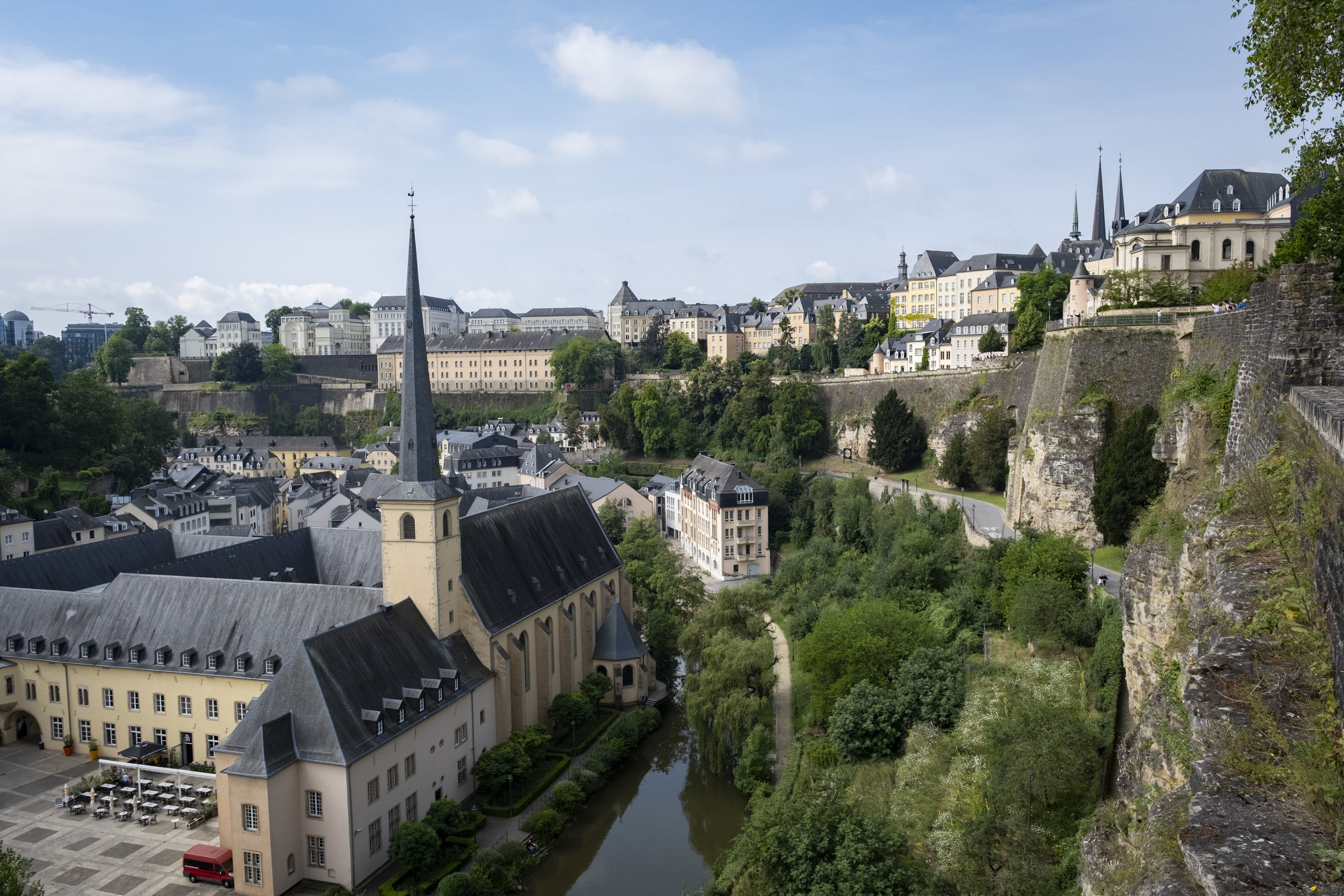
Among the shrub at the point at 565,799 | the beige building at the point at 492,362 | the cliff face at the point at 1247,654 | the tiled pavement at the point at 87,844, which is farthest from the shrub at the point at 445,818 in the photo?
the beige building at the point at 492,362

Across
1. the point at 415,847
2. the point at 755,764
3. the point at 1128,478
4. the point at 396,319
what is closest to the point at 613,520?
the point at 755,764

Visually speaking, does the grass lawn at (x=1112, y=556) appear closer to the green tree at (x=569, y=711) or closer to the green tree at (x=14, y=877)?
the green tree at (x=569, y=711)

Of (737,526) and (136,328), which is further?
(136,328)

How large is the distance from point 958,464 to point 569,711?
2489cm

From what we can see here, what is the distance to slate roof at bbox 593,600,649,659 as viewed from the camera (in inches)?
1326

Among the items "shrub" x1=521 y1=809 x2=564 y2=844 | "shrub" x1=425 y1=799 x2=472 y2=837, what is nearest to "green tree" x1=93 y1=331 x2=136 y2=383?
"shrub" x1=425 y1=799 x2=472 y2=837

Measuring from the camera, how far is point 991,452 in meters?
43.9

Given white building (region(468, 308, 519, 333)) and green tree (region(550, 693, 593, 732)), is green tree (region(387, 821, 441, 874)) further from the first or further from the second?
white building (region(468, 308, 519, 333))

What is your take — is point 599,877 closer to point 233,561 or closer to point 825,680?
point 825,680

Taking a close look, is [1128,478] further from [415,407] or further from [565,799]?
[415,407]

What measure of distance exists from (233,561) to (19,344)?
208039 mm

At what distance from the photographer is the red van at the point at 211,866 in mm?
20234

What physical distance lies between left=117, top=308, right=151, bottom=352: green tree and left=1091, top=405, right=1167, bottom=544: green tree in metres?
134

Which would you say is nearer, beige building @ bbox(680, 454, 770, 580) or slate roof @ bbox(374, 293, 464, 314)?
beige building @ bbox(680, 454, 770, 580)
